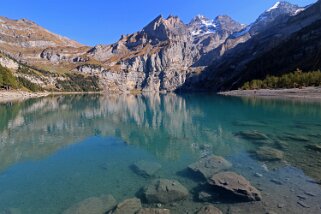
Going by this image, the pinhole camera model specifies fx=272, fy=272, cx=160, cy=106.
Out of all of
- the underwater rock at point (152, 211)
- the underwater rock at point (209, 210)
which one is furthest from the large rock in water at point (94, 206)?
the underwater rock at point (209, 210)

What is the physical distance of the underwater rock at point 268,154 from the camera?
3124 centimetres

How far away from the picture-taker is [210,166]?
28.2m

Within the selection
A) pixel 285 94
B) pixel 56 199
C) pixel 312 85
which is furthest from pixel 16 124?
pixel 312 85

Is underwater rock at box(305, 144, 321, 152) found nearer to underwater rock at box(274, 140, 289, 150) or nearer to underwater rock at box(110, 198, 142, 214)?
underwater rock at box(274, 140, 289, 150)

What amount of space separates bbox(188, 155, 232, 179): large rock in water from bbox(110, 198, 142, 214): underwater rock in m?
8.07

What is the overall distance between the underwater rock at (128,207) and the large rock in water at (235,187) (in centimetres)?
662

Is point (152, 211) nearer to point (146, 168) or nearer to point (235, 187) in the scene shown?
point (235, 187)

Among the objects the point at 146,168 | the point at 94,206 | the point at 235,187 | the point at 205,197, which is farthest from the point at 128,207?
the point at 146,168

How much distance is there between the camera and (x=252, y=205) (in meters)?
19.5

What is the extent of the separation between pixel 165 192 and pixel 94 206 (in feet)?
18.0

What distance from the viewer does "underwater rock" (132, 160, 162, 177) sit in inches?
1101

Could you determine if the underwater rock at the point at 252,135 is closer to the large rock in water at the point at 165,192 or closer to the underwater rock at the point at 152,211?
the large rock in water at the point at 165,192

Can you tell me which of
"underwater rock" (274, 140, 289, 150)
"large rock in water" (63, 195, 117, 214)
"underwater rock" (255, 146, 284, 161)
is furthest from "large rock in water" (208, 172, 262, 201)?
"underwater rock" (274, 140, 289, 150)

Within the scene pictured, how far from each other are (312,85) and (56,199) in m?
151
